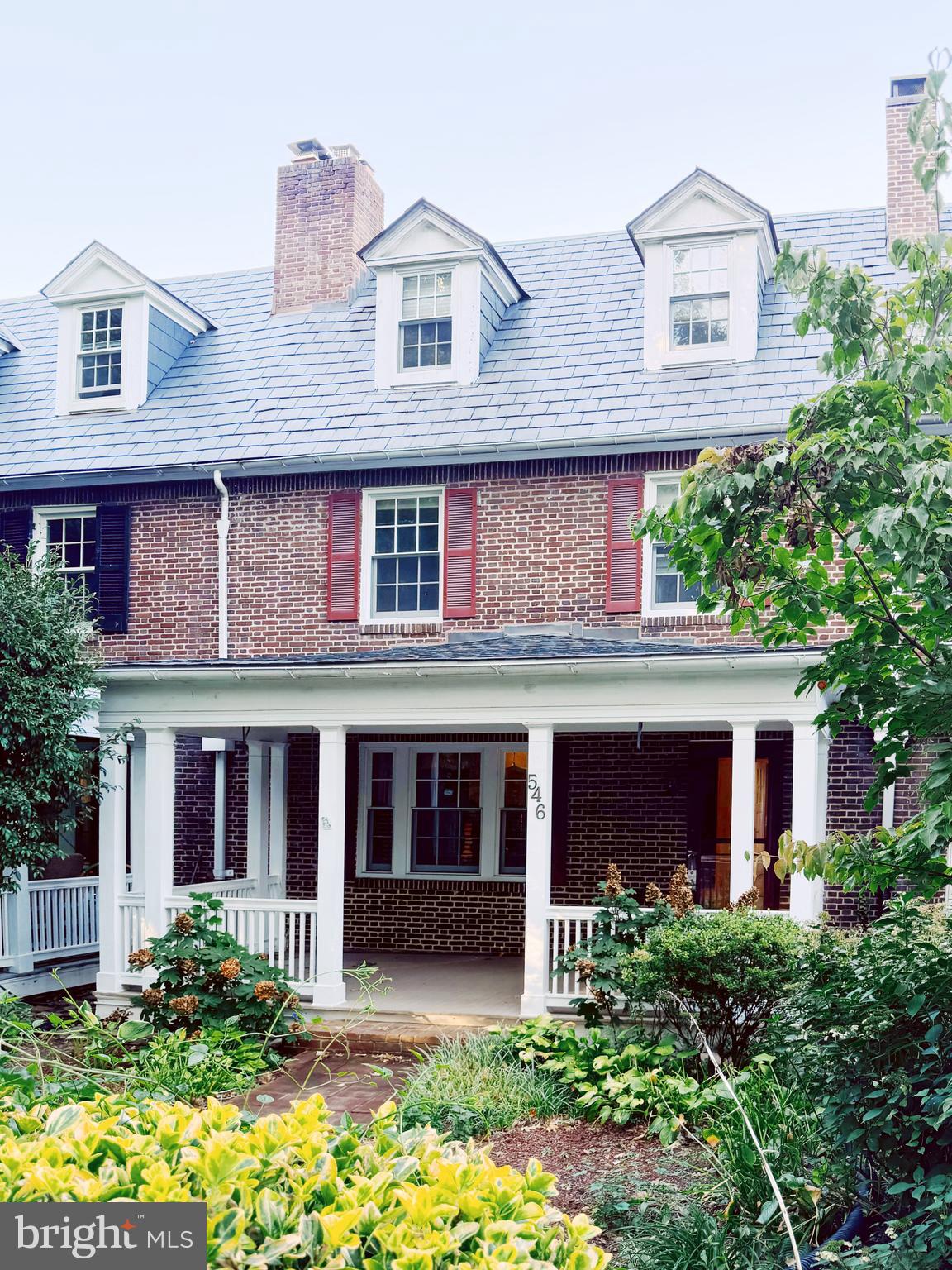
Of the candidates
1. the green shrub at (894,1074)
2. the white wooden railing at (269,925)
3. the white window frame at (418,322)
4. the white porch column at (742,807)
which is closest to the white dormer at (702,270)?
the white window frame at (418,322)

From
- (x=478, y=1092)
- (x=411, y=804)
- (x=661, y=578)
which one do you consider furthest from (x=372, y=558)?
(x=478, y=1092)

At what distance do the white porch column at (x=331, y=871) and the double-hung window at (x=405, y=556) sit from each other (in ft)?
7.95

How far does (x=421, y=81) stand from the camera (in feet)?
42.9

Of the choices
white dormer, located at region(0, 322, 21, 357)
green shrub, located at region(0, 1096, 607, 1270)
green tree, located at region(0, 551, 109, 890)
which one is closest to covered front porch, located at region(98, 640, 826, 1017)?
green tree, located at region(0, 551, 109, 890)

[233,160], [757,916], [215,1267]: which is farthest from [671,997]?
[233,160]

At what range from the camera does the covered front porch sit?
10.6 metres

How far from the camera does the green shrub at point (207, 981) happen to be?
374 inches

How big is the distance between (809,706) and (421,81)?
784 cm

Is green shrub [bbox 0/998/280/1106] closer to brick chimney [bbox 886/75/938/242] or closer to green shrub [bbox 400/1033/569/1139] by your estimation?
green shrub [bbox 400/1033/569/1139]

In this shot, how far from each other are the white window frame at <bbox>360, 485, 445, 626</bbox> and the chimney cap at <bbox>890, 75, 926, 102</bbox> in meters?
7.03

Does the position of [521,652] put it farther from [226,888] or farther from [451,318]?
[451,318]

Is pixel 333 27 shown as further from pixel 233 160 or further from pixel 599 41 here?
pixel 233 160

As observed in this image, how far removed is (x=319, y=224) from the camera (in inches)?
632

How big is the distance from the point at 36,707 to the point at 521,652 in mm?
4386
